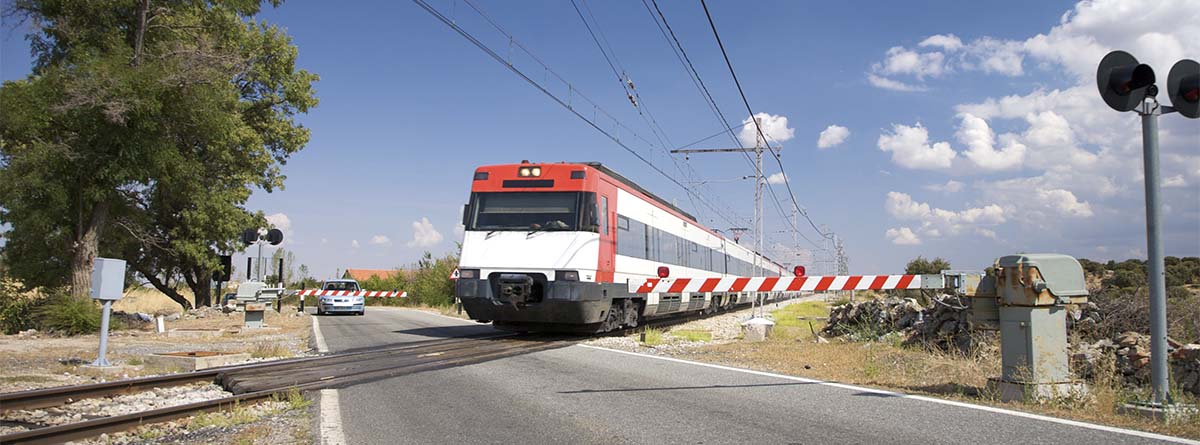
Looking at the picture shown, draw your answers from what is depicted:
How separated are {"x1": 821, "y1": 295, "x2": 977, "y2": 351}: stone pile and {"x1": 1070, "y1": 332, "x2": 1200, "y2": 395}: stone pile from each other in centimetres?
166

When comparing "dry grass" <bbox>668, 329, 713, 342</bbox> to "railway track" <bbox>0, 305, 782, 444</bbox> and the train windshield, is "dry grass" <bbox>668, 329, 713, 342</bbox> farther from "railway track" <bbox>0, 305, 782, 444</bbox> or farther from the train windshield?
the train windshield

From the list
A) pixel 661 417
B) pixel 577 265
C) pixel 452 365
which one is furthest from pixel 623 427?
pixel 577 265

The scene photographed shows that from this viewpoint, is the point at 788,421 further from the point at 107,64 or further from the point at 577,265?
the point at 107,64

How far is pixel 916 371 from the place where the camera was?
28.7 ft

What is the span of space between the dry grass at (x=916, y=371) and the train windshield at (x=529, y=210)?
347 cm

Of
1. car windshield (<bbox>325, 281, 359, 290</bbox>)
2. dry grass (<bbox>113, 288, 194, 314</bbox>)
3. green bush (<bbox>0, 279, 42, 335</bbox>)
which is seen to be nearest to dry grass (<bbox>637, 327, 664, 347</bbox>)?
green bush (<bbox>0, 279, 42, 335</bbox>)

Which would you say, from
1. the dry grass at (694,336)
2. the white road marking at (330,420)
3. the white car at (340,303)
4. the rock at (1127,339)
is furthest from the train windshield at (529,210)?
the white car at (340,303)

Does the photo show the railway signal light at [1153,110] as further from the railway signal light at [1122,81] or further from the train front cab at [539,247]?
the train front cab at [539,247]

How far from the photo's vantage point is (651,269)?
667 inches

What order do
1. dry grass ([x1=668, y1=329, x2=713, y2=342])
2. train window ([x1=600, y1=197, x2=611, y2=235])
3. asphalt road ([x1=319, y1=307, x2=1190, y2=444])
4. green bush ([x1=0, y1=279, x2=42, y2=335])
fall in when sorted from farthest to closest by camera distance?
1. green bush ([x1=0, y1=279, x2=42, y2=335])
2. dry grass ([x1=668, y1=329, x2=713, y2=342])
3. train window ([x1=600, y1=197, x2=611, y2=235])
4. asphalt road ([x1=319, y1=307, x2=1190, y2=444])

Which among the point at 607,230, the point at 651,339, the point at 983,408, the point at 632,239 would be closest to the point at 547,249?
the point at 607,230

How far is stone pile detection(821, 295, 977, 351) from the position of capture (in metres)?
11.2

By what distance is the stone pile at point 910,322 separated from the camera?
36.9 feet

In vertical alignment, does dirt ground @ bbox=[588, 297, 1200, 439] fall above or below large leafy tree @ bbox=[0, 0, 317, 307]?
below
